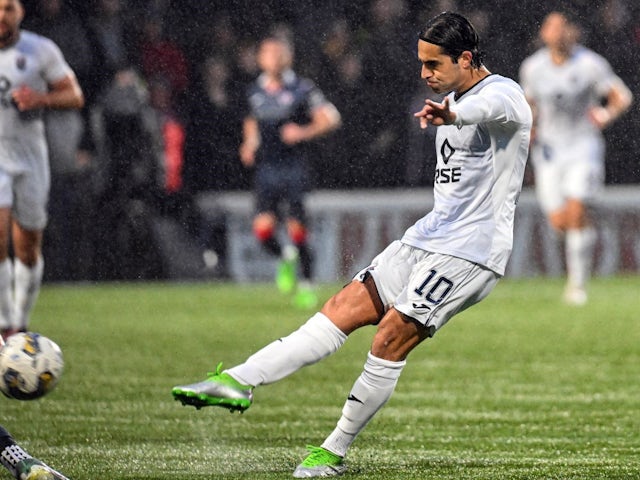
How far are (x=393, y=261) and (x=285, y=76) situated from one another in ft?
32.1

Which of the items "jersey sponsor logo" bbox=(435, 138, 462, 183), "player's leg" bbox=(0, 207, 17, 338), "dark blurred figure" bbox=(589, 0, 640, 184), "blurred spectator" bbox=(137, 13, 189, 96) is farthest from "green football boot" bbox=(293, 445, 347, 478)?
"dark blurred figure" bbox=(589, 0, 640, 184)

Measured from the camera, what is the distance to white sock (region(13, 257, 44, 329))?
10.6 m

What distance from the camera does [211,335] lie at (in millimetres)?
11969

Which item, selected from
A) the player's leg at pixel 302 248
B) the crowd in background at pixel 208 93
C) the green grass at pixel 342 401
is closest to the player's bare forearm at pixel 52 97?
the green grass at pixel 342 401

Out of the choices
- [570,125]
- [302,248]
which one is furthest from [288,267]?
[570,125]

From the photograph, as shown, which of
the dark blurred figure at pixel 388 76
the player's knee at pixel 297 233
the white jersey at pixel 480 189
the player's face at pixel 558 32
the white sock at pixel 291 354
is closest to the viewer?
the white sock at pixel 291 354

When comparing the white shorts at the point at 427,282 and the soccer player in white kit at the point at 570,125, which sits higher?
the white shorts at the point at 427,282

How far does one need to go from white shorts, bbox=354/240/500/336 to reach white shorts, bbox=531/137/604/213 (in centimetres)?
944

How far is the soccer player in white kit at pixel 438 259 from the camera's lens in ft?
19.5

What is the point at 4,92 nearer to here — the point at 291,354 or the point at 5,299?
the point at 5,299

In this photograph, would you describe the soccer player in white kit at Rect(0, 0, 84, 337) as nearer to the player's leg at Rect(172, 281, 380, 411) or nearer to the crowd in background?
the player's leg at Rect(172, 281, 380, 411)

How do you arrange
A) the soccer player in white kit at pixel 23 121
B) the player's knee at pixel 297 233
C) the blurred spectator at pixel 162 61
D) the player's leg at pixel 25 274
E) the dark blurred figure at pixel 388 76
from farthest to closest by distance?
the dark blurred figure at pixel 388 76 → the blurred spectator at pixel 162 61 → the player's knee at pixel 297 233 → the player's leg at pixel 25 274 → the soccer player in white kit at pixel 23 121

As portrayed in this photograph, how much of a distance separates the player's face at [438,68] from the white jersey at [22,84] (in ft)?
14.8

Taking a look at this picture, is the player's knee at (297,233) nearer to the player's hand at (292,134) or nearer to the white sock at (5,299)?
the player's hand at (292,134)
